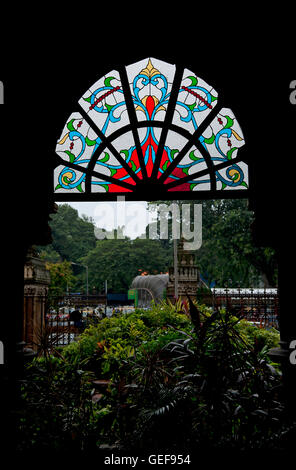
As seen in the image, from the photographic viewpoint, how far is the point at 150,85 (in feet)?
11.5

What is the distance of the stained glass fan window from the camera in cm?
337

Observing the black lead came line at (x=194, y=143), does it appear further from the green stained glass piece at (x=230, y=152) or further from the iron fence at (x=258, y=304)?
the iron fence at (x=258, y=304)

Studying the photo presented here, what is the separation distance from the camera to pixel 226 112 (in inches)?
135

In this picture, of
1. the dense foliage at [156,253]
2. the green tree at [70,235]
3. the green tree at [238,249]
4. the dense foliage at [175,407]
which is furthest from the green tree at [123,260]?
the dense foliage at [175,407]

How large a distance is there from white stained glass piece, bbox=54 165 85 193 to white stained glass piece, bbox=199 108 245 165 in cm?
118

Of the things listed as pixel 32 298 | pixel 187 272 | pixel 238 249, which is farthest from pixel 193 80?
pixel 238 249

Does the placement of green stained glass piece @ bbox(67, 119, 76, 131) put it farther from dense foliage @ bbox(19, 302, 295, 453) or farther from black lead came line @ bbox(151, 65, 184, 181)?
dense foliage @ bbox(19, 302, 295, 453)

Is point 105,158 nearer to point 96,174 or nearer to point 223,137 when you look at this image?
point 96,174

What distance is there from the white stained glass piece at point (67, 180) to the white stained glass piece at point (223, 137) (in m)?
1.18

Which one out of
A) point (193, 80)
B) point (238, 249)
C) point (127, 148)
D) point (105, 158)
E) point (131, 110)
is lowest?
point (238, 249)

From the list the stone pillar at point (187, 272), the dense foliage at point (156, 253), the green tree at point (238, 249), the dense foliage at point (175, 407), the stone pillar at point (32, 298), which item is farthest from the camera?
the dense foliage at point (156, 253)

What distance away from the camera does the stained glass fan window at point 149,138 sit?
3.37 m

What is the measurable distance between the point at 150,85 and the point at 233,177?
1.18m
